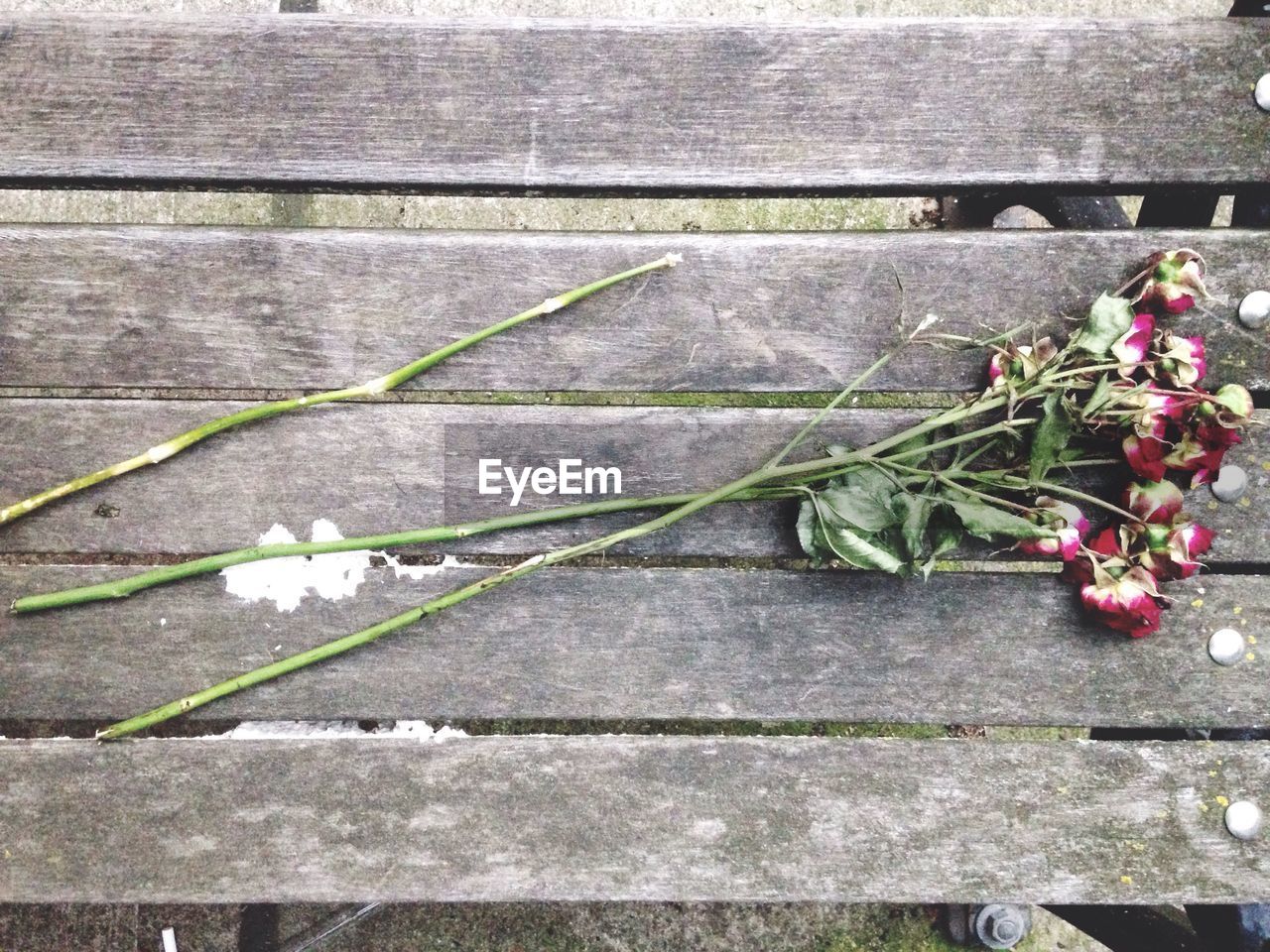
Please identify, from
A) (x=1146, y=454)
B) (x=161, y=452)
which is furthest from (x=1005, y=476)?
(x=161, y=452)

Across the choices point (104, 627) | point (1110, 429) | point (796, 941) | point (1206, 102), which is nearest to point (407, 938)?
point (796, 941)

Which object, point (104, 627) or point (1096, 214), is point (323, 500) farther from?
point (1096, 214)

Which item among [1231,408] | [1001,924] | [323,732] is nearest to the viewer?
[1231,408]

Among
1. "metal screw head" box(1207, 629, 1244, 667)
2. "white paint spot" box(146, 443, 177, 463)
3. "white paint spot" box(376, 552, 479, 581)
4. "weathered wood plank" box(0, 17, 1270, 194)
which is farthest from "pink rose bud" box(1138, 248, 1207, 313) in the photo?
"white paint spot" box(146, 443, 177, 463)

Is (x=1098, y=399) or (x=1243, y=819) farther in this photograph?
(x=1243, y=819)

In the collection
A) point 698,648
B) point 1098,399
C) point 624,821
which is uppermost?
point 1098,399

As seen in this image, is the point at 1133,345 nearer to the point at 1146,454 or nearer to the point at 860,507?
the point at 1146,454

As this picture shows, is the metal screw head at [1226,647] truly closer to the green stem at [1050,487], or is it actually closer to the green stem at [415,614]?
the green stem at [1050,487]

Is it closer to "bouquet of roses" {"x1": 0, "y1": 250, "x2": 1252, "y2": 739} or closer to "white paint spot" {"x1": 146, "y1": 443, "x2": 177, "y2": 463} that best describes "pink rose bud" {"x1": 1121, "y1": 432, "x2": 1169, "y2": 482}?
"bouquet of roses" {"x1": 0, "y1": 250, "x2": 1252, "y2": 739}
